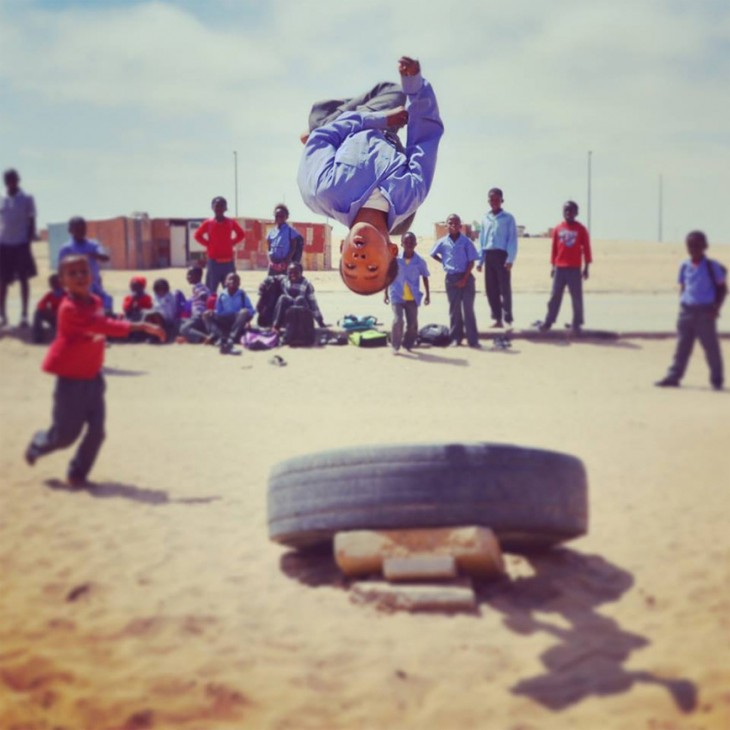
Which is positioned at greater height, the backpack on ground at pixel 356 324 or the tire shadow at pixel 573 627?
the backpack on ground at pixel 356 324

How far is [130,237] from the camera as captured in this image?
4.98 m

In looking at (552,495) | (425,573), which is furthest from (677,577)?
(425,573)

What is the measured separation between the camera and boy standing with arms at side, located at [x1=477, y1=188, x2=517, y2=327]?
8289 millimetres

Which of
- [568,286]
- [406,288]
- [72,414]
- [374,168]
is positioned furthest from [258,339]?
[374,168]

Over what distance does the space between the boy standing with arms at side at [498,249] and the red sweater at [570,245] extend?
154 centimetres

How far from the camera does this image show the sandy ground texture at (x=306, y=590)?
10.2 ft

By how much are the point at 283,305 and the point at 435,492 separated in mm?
5248

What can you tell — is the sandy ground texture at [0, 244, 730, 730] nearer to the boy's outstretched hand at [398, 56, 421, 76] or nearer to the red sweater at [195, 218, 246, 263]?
the red sweater at [195, 218, 246, 263]

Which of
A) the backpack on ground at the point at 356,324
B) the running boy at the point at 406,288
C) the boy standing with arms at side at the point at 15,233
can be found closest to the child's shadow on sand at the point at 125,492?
the boy standing with arms at side at the point at 15,233

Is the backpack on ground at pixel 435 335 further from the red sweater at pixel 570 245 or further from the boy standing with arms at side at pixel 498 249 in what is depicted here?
the red sweater at pixel 570 245

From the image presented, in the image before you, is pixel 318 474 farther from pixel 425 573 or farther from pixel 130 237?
pixel 130 237

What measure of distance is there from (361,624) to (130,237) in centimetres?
258

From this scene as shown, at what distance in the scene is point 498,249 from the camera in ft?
27.7

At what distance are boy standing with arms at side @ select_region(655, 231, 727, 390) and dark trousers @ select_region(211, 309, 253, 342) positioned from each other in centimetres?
373
